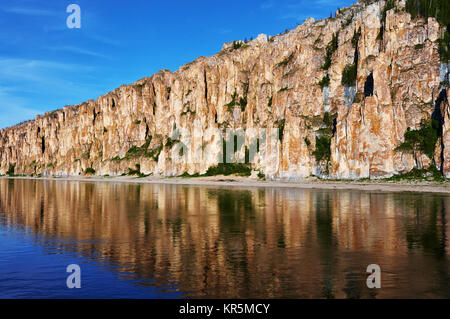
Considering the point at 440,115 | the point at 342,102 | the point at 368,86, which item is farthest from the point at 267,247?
the point at 342,102

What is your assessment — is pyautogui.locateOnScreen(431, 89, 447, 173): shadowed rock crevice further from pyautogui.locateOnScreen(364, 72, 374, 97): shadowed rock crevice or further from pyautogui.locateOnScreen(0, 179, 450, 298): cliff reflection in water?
pyautogui.locateOnScreen(0, 179, 450, 298): cliff reflection in water

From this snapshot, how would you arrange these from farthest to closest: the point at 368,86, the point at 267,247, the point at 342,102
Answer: the point at 342,102
the point at 368,86
the point at 267,247

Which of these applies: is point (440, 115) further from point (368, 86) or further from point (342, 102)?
point (342, 102)

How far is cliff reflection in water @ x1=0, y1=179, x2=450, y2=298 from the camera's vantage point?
67.4 ft

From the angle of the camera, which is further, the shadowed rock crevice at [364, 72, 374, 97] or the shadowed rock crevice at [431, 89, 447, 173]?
the shadowed rock crevice at [364, 72, 374, 97]

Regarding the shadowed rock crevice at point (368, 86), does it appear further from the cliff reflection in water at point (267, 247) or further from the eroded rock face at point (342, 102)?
the cliff reflection in water at point (267, 247)

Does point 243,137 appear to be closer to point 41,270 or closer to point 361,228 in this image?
point 361,228

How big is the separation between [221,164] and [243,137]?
17.6 meters

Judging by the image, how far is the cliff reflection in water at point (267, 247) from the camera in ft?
67.4

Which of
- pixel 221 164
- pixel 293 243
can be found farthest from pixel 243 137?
pixel 293 243

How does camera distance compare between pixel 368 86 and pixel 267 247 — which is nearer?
pixel 267 247

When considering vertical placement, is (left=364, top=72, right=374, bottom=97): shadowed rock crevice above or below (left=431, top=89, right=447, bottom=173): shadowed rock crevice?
above

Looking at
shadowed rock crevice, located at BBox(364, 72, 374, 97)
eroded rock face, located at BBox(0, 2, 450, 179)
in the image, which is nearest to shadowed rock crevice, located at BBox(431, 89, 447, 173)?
eroded rock face, located at BBox(0, 2, 450, 179)

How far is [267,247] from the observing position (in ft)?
98.9
